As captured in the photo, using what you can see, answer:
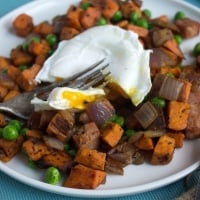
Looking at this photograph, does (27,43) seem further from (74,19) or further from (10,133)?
(10,133)

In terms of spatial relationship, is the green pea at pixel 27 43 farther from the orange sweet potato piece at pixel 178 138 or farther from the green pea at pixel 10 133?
the orange sweet potato piece at pixel 178 138

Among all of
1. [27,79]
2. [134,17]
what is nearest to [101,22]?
[134,17]

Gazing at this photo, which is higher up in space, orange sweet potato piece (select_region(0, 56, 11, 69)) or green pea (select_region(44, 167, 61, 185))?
orange sweet potato piece (select_region(0, 56, 11, 69))

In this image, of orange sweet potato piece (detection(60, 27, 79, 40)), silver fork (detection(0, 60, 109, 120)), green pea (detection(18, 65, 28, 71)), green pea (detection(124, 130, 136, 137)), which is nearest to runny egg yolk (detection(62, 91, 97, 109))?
silver fork (detection(0, 60, 109, 120))

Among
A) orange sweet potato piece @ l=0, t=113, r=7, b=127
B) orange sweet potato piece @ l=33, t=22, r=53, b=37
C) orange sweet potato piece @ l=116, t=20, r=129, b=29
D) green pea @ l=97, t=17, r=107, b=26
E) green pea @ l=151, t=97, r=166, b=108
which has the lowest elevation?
green pea @ l=151, t=97, r=166, b=108

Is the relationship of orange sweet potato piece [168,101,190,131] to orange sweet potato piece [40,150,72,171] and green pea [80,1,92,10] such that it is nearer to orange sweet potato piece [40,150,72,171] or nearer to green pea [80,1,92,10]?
orange sweet potato piece [40,150,72,171]
